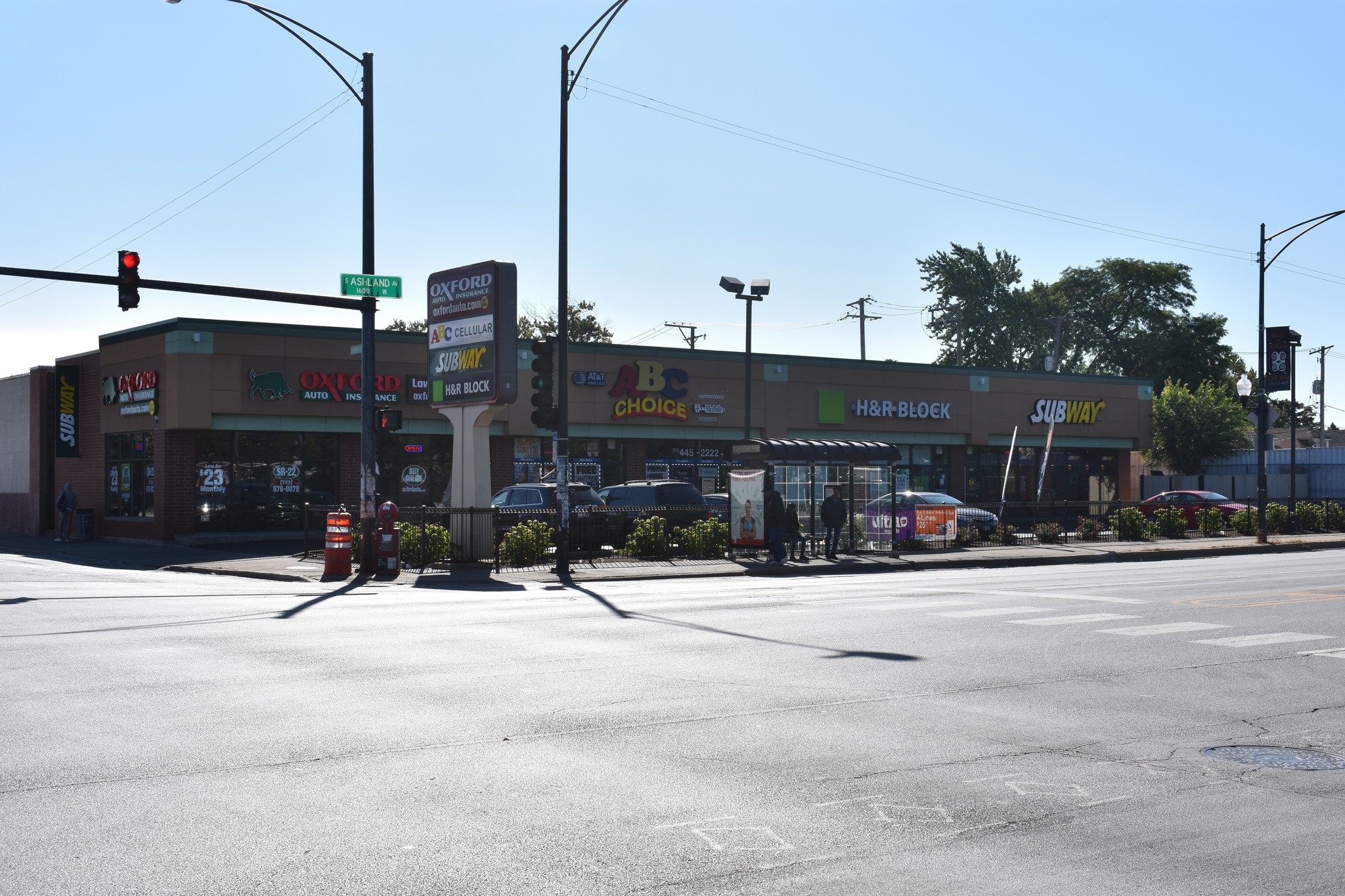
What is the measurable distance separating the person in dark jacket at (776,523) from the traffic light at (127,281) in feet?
42.6

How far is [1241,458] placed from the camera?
6550 centimetres

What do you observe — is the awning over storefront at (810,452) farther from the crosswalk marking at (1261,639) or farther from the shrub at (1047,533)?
the crosswalk marking at (1261,639)

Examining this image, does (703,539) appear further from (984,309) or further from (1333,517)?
(984,309)

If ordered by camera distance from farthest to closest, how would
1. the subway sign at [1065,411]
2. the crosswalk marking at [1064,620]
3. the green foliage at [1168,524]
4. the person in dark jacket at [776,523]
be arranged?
the subway sign at [1065,411], the green foliage at [1168,524], the person in dark jacket at [776,523], the crosswalk marking at [1064,620]

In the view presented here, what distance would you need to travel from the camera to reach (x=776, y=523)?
25.6 meters

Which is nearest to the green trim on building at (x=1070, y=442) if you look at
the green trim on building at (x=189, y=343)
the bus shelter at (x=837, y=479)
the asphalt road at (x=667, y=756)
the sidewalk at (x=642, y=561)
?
the sidewalk at (x=642, y=561)

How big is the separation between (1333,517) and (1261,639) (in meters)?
33.2

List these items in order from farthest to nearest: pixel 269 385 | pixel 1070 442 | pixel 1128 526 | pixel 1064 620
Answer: pixel 1070 442 < pixel 1128 526 < pixel 269 385 < pixel 1064 620

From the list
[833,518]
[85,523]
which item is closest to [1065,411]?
[833,518]

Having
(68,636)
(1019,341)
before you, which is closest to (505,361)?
(68,636)

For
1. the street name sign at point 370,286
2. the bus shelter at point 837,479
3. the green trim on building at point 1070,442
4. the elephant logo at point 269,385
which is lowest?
the bus shelter at point 837,479

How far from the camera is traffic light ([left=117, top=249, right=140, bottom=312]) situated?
801 inches

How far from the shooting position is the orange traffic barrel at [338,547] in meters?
22.8

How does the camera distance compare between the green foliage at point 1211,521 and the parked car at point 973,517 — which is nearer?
the parked car at point 973,517
